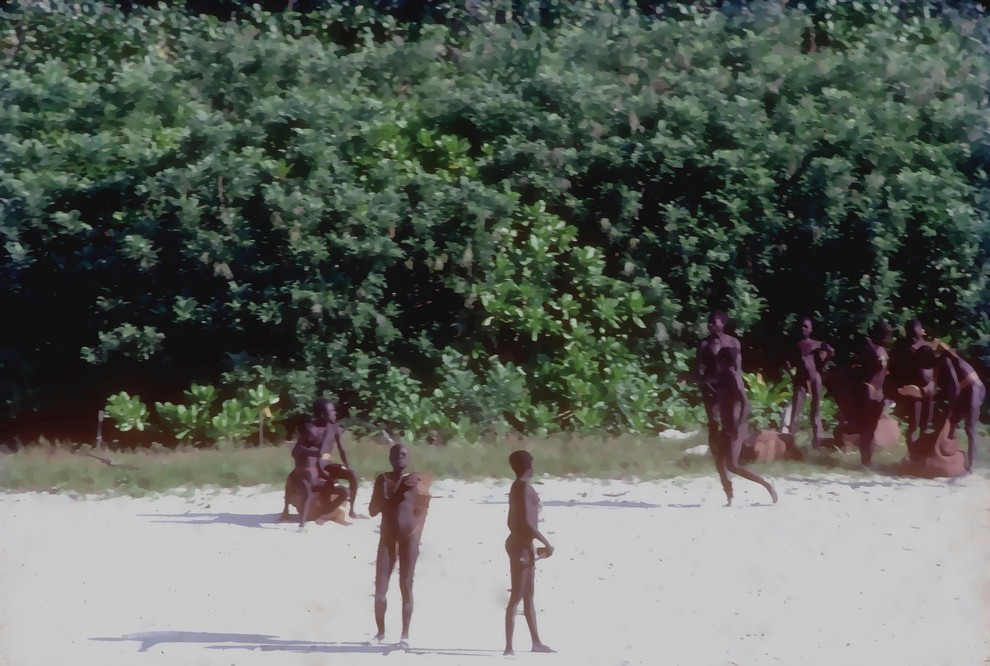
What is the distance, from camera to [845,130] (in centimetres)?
1560

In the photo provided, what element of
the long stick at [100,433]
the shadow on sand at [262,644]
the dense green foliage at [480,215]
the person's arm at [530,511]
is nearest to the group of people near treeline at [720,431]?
the person's arm at [530,511]

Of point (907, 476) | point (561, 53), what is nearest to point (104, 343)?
point (561, 53)

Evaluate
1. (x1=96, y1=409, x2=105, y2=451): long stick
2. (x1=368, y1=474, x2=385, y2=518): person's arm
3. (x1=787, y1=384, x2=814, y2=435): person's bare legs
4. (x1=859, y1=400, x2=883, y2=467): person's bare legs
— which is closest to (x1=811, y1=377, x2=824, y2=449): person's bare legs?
(x1=787, y1=384, x2=814, y2=435): person's bare legs

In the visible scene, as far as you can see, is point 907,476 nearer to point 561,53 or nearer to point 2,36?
point 561,53

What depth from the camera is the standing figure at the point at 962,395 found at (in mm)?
12594

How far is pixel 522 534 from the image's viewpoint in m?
7.08

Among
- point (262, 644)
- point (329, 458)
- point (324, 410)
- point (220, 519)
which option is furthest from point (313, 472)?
point (262, 644)

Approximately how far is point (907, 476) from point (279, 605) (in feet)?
22.4

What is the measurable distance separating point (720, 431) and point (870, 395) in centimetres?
288

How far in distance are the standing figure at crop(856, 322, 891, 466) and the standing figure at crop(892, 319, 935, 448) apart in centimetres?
23

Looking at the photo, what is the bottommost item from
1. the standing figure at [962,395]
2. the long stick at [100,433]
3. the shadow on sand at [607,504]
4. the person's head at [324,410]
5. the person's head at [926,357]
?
the shadow on sand at [607,504]

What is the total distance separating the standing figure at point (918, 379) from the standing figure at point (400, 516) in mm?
7151

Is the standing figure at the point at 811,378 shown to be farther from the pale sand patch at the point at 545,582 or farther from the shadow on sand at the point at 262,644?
the shadow on sand at the point at 262,644

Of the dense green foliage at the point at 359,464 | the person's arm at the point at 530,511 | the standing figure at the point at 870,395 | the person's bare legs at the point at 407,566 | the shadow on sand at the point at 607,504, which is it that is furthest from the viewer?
the standing figure at the point at 870,395
